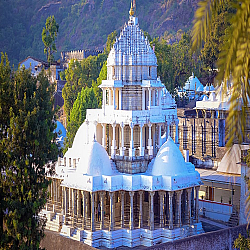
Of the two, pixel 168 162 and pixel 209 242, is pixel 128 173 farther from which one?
pixel 209 242

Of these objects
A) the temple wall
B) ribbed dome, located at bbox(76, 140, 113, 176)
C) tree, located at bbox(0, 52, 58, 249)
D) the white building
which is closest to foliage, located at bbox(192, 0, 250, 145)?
tree, located at bbox(0, 52, 58, 249)

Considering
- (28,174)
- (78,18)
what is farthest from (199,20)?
(78,18)

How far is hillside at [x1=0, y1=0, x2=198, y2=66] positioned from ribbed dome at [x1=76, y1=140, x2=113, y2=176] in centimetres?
9435

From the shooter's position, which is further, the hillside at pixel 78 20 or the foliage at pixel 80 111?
the hillside at pixel 78 20

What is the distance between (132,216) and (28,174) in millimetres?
5918

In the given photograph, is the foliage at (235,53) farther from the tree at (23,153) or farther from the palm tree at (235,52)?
the tree at (23,153)

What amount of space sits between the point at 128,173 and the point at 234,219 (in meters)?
5.33

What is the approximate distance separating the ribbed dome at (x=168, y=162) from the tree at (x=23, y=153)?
5.72 meters

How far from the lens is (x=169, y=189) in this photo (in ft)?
80.1

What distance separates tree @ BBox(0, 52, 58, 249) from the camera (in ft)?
64.2

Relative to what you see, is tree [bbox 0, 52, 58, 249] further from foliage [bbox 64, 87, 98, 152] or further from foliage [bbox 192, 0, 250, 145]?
foliage [bbox 64, 87, 98, 152]

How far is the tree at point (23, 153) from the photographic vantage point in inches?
770

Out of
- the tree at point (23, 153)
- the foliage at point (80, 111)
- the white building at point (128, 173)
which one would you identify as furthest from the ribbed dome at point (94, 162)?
the foliage at point (80, 111)

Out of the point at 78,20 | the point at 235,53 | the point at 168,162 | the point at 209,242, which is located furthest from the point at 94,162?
the point at 78,20
